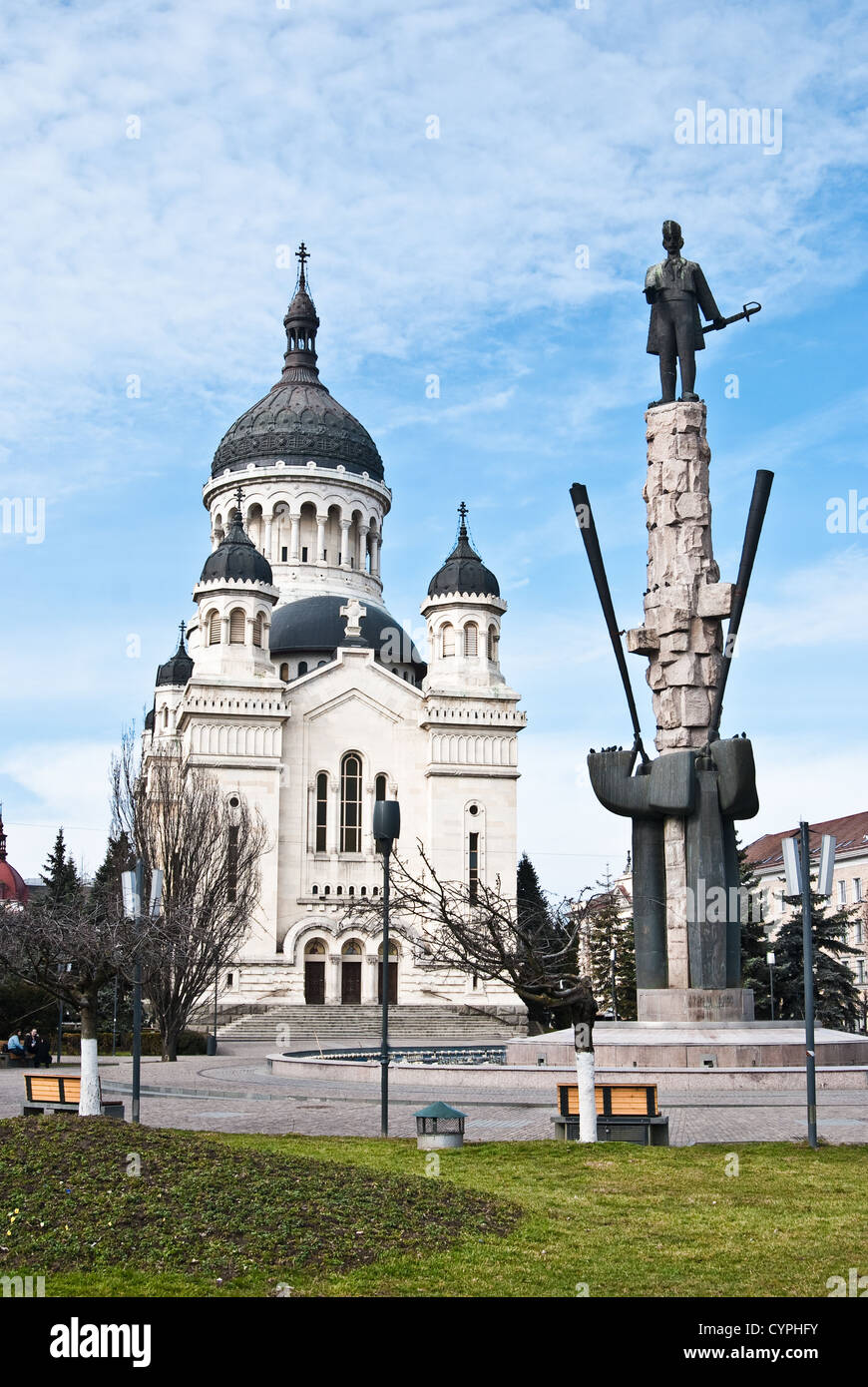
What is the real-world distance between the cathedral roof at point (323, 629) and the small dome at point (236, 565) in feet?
21.6

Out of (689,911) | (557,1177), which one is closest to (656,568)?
(689,911)

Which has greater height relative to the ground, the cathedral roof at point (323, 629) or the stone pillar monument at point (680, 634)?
the cathedral roof at point (323, 629)

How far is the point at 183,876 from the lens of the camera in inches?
1628

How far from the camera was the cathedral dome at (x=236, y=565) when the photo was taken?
62.4 meters

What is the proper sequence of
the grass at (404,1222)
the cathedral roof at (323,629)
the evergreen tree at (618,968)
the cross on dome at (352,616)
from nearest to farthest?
the grass at (404,1222), the evergreen tree at (618,968), the cross on dome at (352,616), the cathedral roof at (323,629)

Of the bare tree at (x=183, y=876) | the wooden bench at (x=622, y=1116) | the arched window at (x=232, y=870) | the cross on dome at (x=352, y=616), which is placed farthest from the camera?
the cross on dome at (x=352, y=616)

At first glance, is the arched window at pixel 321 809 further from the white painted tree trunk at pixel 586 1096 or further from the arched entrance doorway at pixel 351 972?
A: the white painted tree trunk at pixel 586 1096

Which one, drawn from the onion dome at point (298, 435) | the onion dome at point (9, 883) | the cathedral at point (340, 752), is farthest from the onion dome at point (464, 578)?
the onion dome at point (9, 883)

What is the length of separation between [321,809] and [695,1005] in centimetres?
3865

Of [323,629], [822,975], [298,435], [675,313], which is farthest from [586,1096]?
[298,435]

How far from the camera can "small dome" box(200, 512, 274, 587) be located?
62.4 meters

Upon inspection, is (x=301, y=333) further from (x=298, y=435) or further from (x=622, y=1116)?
(x=622, y=1116)
